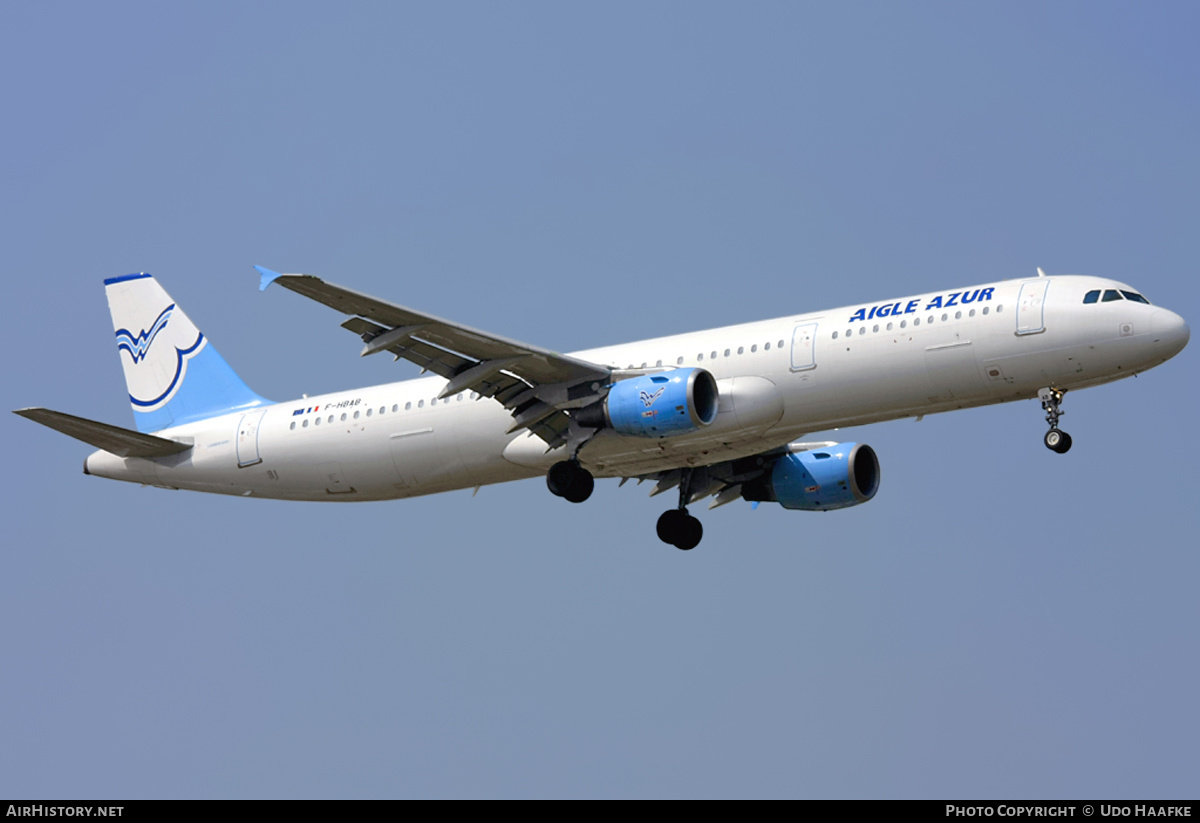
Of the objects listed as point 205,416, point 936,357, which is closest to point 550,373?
point 936,357

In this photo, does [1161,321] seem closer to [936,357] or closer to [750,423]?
[936,357]

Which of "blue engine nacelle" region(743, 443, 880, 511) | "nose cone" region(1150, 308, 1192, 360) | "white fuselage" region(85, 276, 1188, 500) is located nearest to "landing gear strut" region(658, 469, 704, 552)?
"blue engine nacelle" region(743, 443, 880, 511)

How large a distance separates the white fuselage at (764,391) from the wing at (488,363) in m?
1.01

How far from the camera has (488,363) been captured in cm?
3931

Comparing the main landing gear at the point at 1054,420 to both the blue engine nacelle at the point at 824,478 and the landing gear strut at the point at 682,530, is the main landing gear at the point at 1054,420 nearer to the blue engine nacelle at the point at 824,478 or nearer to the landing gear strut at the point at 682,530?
the blue engine nacelle at the point at 824,478

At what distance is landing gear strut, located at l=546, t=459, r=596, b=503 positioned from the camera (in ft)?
132

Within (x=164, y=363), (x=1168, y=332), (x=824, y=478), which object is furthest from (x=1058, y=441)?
(x=164, y=363)

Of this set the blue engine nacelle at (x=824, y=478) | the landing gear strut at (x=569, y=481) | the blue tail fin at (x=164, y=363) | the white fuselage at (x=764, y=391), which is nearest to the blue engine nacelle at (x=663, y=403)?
the white fuselage at (x=764, y=391)

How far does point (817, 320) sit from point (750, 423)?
2.87 metres

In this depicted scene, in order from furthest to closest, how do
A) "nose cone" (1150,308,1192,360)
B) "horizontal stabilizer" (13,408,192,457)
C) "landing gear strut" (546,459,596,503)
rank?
"horizontal stabilizer" (13,408,192,457) < "landing gear strut" (546,459,596,503) < "nose cone" (1150,308,1192,360)

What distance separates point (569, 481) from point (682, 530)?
21.5 ft

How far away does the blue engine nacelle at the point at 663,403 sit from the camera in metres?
38.3

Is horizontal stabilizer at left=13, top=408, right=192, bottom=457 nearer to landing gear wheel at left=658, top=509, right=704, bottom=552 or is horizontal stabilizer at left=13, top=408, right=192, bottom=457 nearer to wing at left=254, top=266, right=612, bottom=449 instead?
wing at left=254, top=266, right=612, bottom=449

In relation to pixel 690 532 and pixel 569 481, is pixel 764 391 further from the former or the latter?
pixel 690 532
